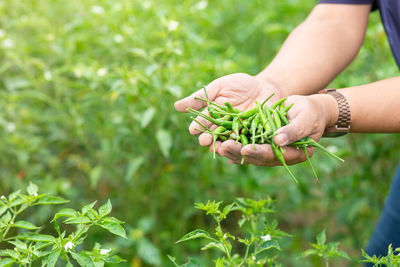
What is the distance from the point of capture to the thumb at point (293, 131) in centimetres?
132

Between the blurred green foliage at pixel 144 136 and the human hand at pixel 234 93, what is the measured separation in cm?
55

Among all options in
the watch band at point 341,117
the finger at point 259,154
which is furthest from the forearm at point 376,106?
the finger at point 259,154

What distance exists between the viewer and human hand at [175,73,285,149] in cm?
161

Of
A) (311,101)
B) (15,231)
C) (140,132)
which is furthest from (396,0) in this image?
(15,231)

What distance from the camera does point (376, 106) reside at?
1.46 meters

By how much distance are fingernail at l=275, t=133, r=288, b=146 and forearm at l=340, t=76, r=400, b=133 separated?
0.33 metres

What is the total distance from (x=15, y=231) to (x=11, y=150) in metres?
0.57

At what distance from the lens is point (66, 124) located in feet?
8.87

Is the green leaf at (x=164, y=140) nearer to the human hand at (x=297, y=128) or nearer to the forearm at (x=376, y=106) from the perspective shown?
the human hand at (x=297, y=128)

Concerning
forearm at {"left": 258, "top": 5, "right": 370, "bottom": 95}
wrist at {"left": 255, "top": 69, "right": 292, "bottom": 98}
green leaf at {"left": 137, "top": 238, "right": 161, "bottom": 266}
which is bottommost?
green leaf at {"left": 137, "top": 238, "right": 161, "bottom": 266}

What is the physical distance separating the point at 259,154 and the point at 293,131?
0.14 metres

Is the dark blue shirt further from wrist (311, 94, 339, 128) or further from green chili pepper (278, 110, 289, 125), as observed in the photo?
green chili pepper (278, 110, 289, 125)


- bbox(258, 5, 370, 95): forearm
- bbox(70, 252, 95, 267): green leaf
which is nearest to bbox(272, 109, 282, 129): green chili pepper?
bbox(258, 5, 370, 95): forearm

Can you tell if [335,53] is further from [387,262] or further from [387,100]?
[387,262]
